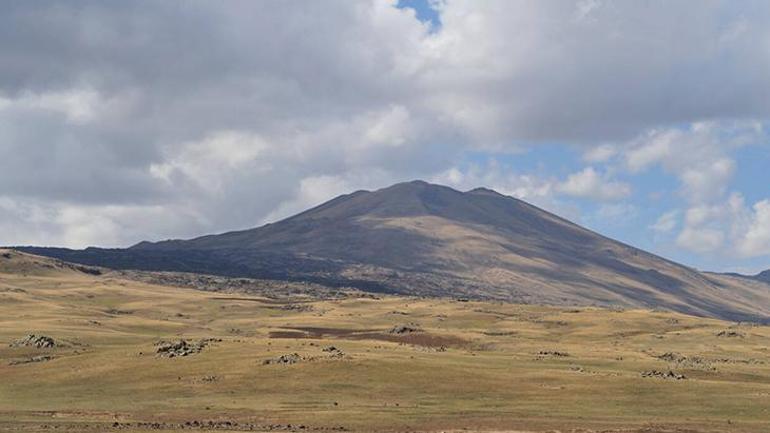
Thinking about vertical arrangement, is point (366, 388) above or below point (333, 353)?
below

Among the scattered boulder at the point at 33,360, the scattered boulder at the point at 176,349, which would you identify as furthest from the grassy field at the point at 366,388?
the scattered boulder at the point at 176,349

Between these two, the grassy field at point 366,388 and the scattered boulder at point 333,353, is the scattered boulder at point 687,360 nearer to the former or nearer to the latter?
the grassy field at point 366,388

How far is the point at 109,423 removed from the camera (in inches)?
2218

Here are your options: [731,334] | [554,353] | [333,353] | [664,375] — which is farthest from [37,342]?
[731,334]

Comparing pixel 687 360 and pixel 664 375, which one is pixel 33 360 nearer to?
pixel 664 375

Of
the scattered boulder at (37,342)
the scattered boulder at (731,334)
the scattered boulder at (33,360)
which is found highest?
the scattered boulder at (731,334)

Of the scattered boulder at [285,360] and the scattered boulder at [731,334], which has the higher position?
the scattered boulder at [731,334]

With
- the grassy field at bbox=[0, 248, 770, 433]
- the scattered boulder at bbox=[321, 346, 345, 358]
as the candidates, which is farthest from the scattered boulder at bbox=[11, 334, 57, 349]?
the scattered boulder at bbox=[321, 346, 345, 358]

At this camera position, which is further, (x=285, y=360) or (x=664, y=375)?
(x=664, y=375)

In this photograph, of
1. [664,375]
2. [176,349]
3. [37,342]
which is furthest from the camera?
[37,342]

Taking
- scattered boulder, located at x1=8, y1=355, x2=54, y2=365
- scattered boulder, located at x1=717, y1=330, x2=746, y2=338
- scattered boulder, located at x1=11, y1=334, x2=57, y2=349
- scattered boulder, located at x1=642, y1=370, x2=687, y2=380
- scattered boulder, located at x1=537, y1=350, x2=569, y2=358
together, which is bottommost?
scattered boulder, located at x1=8, y1=355, x2=54, y2=365

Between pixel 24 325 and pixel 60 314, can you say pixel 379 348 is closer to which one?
pixel 24 325

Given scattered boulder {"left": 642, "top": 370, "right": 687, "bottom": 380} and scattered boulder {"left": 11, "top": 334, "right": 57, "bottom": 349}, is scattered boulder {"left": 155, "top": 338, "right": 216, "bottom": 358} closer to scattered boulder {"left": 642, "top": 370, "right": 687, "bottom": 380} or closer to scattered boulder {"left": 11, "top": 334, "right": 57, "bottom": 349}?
scattered boulder {"left": 11, "top": 334, "right": 57, "bottom": 349}

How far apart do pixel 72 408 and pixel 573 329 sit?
123114 millimetres
